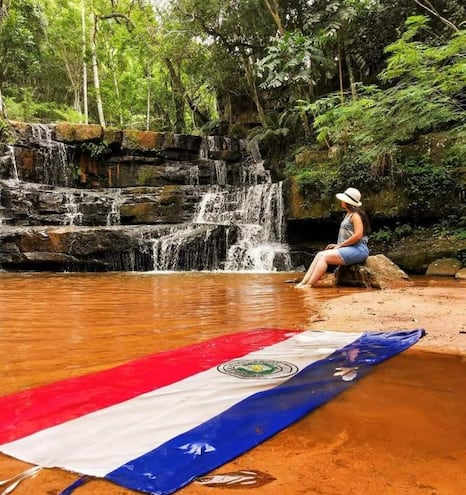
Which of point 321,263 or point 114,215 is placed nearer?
point 321,263

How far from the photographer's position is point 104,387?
5.81 ft

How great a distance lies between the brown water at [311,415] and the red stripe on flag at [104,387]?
0.15 m

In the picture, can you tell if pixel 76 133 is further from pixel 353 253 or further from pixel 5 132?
pixel 353 253

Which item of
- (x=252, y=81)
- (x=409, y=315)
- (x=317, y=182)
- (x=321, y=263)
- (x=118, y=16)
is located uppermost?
(x=118, y=16)

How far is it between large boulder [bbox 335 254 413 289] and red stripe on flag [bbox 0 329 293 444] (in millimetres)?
3608

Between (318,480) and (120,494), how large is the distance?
479mm

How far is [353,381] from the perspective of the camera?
1.79m

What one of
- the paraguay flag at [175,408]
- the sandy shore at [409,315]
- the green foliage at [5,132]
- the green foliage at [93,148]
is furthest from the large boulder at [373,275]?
the green foliage at [93,148]

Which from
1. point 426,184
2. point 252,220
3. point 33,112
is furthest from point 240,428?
point 33,112

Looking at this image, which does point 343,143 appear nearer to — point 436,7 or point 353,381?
point 436,7

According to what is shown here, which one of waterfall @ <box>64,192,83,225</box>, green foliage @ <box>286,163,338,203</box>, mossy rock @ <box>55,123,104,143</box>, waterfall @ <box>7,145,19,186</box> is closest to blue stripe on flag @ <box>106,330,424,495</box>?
green foliage @ <box>286,163,338,203</box>

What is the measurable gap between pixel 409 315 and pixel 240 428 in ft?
8.19

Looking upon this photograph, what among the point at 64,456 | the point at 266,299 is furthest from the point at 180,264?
the point at 64,456

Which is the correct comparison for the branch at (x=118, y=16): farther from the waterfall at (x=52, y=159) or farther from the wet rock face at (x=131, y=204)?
the waterfall at (x=52, y=159)
